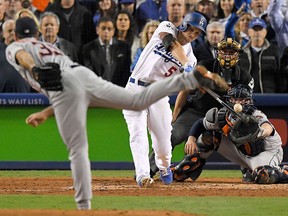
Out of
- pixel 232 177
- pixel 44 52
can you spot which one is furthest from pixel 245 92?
pixel 44 52

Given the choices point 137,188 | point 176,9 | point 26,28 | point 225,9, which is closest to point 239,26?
point 225,9

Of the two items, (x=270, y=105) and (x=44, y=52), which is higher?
(x=44, y=52)

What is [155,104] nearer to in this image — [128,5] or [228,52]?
[228,52]

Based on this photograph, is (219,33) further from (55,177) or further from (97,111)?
(55,177)

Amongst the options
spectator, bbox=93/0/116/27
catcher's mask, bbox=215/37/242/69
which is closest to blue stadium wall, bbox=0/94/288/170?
spectator, bbox=93/0/116/27

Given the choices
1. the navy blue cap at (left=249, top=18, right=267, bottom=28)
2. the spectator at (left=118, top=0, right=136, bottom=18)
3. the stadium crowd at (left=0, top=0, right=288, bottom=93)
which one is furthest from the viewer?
the spectator at (left=118, top=0, right=136, bottom=18)

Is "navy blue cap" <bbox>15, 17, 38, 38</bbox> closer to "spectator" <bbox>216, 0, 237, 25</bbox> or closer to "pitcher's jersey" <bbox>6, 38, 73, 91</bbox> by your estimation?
"pitcher's jersey" <bbox>6, 38, 73, 91</bbox>

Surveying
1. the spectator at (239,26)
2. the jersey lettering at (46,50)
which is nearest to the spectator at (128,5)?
the spectator at (239,26)

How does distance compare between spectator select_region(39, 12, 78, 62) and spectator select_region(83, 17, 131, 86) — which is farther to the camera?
spectator select_region(83, 17, 131, 86)
